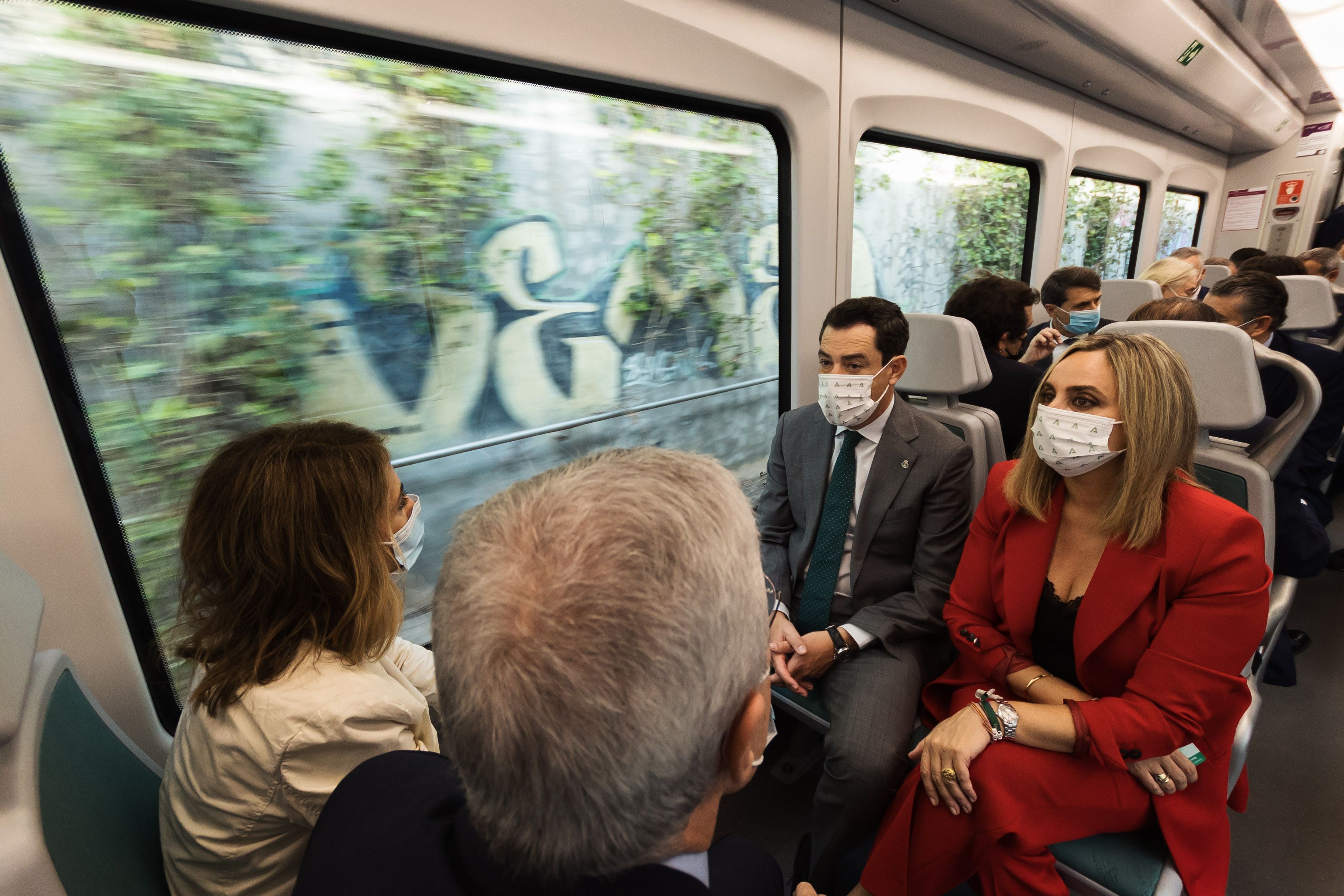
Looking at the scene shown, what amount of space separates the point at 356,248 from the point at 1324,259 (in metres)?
8.17

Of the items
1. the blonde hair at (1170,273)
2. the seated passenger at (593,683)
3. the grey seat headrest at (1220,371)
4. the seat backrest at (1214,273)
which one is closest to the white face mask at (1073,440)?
the grey seat headrest at (1220,371)

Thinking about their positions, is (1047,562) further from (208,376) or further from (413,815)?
(208,376)

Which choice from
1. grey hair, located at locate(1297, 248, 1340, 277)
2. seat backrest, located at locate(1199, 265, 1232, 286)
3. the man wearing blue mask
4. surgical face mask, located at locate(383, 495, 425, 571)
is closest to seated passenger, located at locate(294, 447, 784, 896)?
surgical face mask, located at locate(383, 495, 425, 571)

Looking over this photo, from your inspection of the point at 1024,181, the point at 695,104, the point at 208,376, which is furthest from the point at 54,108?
the point at 1024,181

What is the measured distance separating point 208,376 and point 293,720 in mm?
1054

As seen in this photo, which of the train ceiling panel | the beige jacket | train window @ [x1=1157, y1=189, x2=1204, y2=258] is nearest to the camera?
the beige jacket

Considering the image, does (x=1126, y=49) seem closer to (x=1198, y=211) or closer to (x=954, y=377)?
(x=954, y=377)

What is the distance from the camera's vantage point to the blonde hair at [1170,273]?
4887mm

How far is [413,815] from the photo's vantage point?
804mm

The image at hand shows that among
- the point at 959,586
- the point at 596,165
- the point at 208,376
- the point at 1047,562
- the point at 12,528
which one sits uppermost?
the point at 596,165

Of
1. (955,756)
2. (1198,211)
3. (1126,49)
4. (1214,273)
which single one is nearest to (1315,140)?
(1198,211)

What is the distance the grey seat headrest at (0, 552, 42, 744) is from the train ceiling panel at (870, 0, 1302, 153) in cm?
344

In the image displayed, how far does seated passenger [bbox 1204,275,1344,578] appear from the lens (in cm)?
209

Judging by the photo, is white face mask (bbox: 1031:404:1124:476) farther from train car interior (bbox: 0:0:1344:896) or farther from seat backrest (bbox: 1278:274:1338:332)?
seat backrest (bbox: 1278:274:1338:332)
